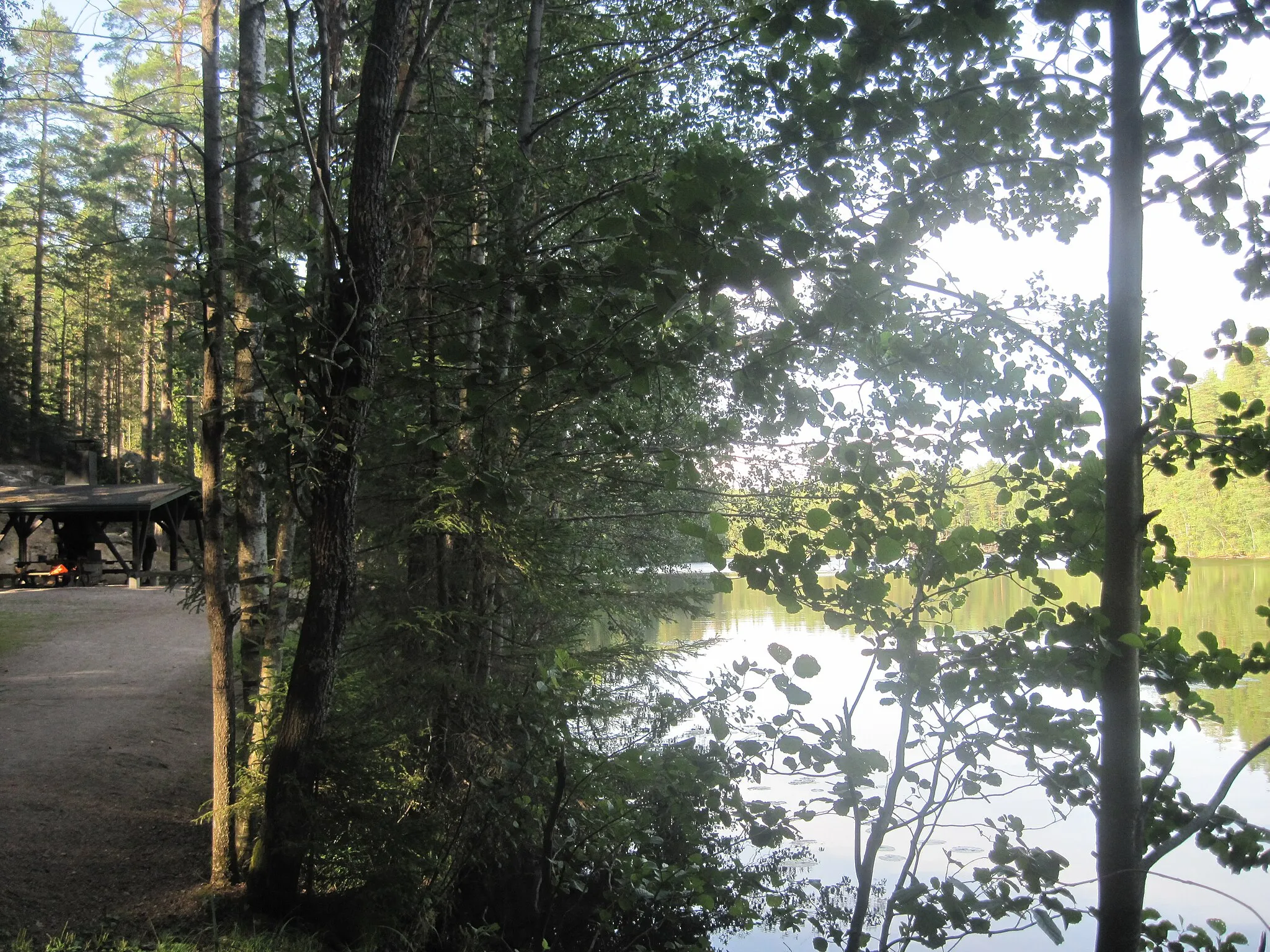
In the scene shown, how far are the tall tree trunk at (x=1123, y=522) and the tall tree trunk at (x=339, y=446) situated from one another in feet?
7.49

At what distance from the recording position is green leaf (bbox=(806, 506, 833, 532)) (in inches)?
53.9

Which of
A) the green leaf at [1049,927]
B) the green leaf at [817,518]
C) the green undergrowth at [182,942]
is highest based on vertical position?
the green leaf at [817,518]

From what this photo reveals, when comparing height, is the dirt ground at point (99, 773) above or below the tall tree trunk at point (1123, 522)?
below

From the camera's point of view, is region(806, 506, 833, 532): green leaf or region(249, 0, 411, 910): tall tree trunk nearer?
region(806, 506, 833, 532): green leaf

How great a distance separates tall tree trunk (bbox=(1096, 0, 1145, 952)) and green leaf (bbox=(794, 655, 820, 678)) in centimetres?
49

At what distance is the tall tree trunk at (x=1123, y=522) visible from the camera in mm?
1486

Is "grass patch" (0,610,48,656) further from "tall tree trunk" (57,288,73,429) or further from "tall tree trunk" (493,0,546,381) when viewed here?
"tall tree trunk" (57,288,73,429)

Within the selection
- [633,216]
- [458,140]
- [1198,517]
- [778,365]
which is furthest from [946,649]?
[458,140]

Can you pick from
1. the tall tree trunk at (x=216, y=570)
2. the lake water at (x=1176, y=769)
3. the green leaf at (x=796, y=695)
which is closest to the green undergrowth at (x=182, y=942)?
the tall tree trunk at (x=216, y=570)

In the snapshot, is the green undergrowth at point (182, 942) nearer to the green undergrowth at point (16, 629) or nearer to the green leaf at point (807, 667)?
the green leaf at point (807, 667)

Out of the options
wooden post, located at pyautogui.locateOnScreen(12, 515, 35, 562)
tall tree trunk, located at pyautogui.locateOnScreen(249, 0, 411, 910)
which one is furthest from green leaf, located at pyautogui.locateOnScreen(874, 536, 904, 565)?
wooden post, located at pyautogui.locateOnScreen(12, 515, 35, 562)

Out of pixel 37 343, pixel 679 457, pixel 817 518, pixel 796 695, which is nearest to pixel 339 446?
pixel 679 457

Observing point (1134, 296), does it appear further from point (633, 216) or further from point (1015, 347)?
point (633, 216)

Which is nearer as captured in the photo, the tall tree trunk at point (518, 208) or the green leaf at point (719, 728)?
the green leaf at point (719, 728)
